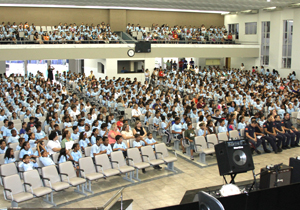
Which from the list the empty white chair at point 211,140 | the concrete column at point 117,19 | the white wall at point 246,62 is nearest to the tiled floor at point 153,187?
the empty white chair at point 211,140

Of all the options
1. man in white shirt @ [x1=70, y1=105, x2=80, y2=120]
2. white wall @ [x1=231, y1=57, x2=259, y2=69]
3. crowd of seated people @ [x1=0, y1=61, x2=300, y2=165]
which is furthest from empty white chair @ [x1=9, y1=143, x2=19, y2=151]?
white wall @ [x1=231, y1=57, x2=259, y2=69]

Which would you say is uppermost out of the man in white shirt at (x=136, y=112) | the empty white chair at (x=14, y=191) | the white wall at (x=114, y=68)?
the white wall at (x=114, y=68)

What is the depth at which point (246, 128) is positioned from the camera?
441 inches

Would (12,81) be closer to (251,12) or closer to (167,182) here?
(167,182)

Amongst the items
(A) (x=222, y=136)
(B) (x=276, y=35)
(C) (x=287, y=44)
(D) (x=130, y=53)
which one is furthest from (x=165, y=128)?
(B) (x=276, y=35)

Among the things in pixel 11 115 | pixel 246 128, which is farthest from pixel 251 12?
→ pixel 11 115

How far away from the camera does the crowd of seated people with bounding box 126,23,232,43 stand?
83.6 ft

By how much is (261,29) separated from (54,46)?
54.2ft

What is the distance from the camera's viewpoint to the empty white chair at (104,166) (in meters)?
8.27

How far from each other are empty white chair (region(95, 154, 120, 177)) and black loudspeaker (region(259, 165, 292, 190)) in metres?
3.84

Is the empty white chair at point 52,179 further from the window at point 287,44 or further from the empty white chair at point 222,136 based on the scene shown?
the window at point 287,44

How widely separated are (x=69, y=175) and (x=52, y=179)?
43cm

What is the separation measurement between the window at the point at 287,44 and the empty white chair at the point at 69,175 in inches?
845

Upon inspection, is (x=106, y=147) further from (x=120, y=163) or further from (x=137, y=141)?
(x=137, y=141)
